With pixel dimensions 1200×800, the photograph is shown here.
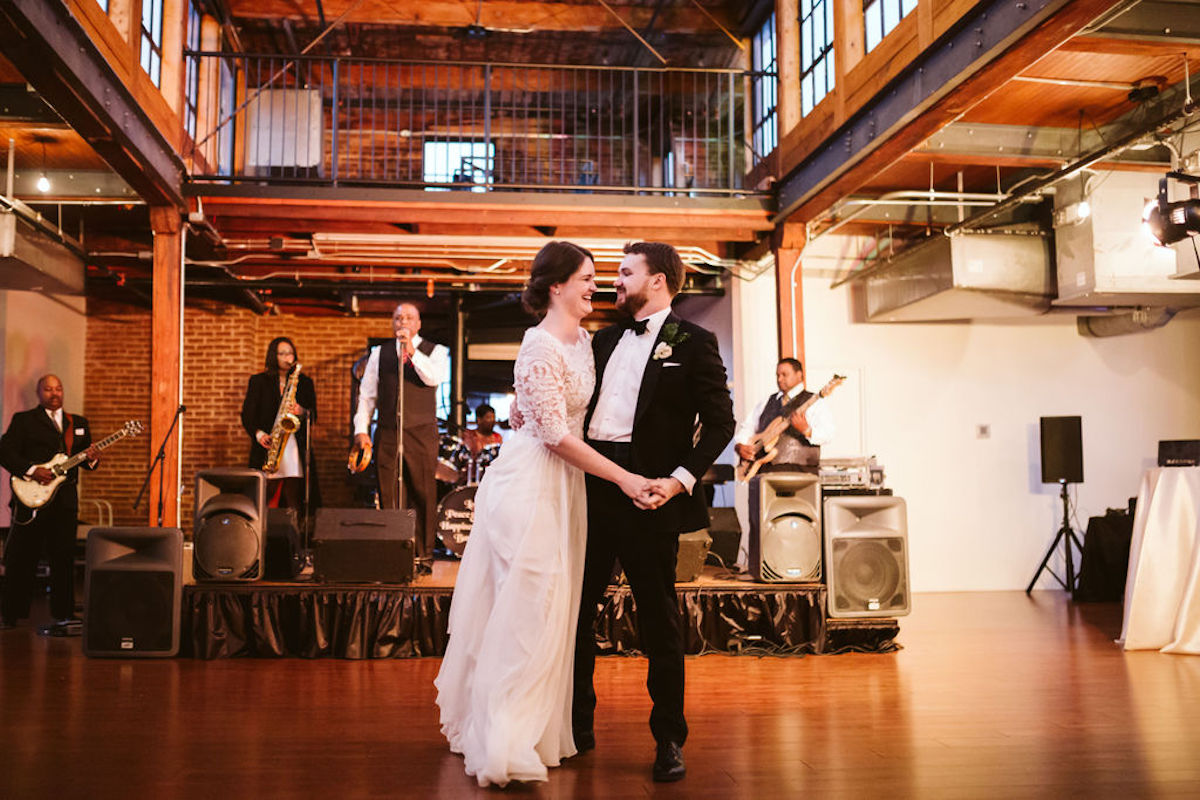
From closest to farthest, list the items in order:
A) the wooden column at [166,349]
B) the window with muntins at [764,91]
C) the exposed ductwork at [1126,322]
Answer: the wooden column at [166,349] < the window with muntins at [764,91] < the exposed ductwork at [1126,322]

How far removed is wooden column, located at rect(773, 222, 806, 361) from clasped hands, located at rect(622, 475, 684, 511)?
454 cm

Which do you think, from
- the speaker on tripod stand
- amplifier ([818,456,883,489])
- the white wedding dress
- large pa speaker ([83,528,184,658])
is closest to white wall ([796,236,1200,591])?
the speaker on tripod stand

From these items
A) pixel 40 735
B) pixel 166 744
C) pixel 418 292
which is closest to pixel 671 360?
pixel 166 744

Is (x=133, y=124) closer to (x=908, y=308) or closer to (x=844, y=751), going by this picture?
(x=844, y=751)

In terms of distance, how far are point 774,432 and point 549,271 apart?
160 inches

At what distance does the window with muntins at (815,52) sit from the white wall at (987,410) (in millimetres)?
1791

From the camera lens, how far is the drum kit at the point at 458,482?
24.6 ft

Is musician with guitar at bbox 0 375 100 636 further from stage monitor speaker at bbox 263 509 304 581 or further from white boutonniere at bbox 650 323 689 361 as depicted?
white boutonniere at bbox 650 323 689 361

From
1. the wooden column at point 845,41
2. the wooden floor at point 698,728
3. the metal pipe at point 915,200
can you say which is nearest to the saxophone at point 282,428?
the wooden floor at point 698,728

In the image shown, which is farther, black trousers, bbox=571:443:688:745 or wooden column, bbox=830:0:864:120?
wooden column, bbox=830:0:864:120

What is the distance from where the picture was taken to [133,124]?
567cm

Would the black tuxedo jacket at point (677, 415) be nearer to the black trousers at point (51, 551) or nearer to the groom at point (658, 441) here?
the groom at point (658, 441)

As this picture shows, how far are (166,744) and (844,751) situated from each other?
2.40 m

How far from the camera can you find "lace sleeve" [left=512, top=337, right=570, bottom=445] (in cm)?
288
